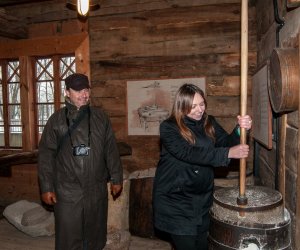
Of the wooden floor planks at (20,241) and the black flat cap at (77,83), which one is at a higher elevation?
the black flat cap at (77,83)

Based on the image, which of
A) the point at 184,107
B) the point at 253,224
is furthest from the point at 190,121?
the point at 253,224

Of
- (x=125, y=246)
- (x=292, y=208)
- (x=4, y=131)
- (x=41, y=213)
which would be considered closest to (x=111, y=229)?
(x=125, y=246)

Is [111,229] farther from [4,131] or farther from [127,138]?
[4,131]

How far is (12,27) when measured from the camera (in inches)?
237

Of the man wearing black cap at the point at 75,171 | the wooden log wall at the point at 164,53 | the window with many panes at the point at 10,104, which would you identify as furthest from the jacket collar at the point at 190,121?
the window with many panes at the point at 10,104

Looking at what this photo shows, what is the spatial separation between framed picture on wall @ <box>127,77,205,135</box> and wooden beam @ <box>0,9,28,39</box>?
7.12 ft

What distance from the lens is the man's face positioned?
3641 mm

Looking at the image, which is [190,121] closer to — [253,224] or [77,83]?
[253,224]

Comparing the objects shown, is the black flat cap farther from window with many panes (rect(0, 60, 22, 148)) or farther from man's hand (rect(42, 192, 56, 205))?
window with many panes (rect(0, 60, 22, 148))

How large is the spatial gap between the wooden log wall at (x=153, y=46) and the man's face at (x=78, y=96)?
2.22m

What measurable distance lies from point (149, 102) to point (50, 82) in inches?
78.9

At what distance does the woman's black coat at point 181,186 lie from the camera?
2.79m

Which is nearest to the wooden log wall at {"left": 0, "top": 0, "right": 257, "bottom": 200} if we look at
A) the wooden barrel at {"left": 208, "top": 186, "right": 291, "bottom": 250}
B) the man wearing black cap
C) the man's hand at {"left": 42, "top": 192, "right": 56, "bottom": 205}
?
the man wearing black cap

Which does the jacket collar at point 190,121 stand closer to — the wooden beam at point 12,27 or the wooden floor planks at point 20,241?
the wooden floor planks at point 20,241
